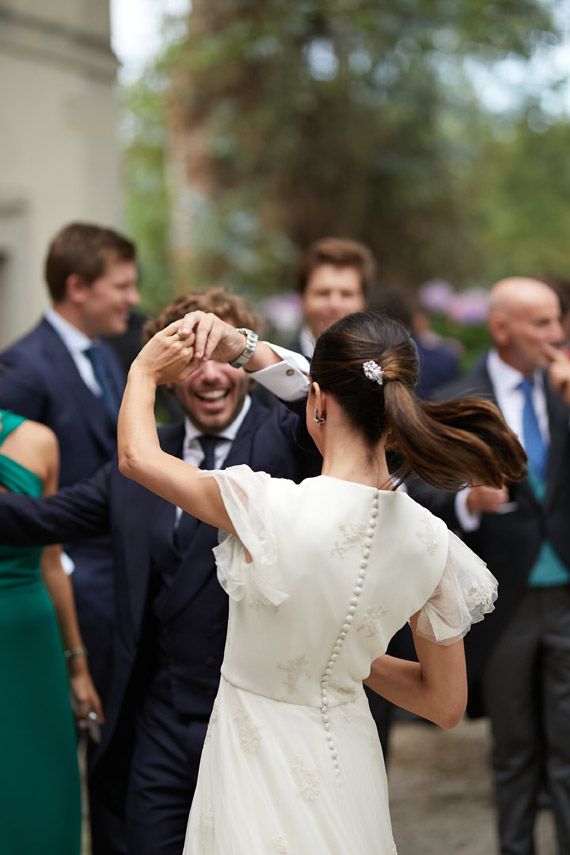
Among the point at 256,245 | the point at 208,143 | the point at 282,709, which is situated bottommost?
the point at 282,709

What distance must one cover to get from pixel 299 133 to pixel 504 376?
893 centimetres

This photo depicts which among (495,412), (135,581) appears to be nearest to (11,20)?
(135,581)

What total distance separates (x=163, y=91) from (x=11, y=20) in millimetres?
6924

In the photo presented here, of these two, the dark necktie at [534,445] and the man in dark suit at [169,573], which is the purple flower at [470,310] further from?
the man in dark suit at [169,573]

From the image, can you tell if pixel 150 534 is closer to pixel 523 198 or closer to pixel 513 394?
pixel 513 394

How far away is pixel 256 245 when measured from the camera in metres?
13.6

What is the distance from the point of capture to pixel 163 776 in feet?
10.7

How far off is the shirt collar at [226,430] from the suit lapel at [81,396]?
1.15m

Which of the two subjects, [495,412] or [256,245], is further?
[256,245]

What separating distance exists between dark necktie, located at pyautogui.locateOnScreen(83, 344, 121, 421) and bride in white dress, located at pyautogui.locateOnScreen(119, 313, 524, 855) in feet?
6.89

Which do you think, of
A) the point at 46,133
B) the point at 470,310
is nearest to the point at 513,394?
the point at 46,133

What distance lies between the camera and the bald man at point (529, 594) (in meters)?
4.83

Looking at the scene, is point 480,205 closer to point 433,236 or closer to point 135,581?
point 433,236

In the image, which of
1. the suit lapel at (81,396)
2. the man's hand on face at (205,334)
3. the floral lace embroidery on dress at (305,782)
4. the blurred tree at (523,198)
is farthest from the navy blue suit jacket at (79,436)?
the blurred tree at (523,198)
